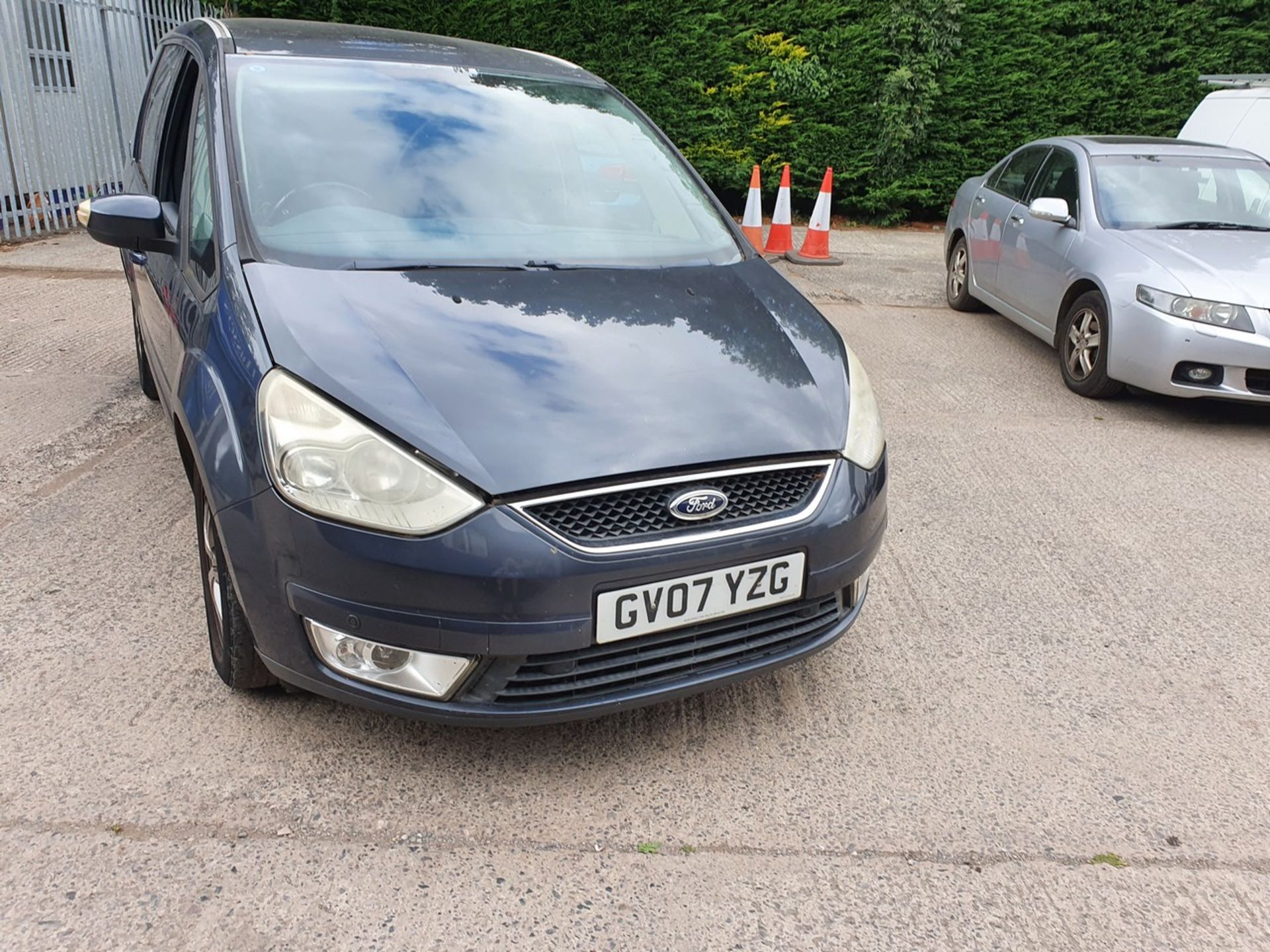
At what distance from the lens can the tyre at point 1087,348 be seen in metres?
5.74

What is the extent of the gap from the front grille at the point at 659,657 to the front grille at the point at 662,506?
249 millimetres

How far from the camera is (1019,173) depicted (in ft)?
24.2

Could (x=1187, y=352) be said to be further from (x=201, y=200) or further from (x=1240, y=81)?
(x=1240, y=81)

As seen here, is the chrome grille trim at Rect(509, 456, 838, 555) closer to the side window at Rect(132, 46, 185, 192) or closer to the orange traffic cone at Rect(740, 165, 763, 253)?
the side window at Rect(132, 46, 185, 192)

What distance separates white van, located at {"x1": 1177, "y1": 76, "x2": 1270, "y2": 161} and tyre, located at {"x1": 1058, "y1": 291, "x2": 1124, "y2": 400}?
334cm

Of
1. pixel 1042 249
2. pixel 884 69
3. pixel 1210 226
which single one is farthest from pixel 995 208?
pixel 884 69

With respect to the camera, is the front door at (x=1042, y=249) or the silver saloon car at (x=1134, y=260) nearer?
the silver saloon car at (x=1134, y=260)

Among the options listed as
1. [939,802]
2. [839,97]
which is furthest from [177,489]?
[839,97]

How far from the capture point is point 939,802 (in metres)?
2.51

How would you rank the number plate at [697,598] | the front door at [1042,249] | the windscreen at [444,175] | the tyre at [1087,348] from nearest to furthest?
the number plate at [697,598]
the windscreen at [444,175]
the tyre at [1087,348]
the front door at [1042,249]

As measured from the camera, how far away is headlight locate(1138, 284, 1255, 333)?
16.9ft

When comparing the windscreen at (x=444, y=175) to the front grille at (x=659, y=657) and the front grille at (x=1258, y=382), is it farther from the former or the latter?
the front grille at (x=1258, y=382)

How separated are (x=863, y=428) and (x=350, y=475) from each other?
1.31 metres

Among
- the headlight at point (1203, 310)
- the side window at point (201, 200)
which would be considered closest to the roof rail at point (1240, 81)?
the headlight at point (1203, 310)
